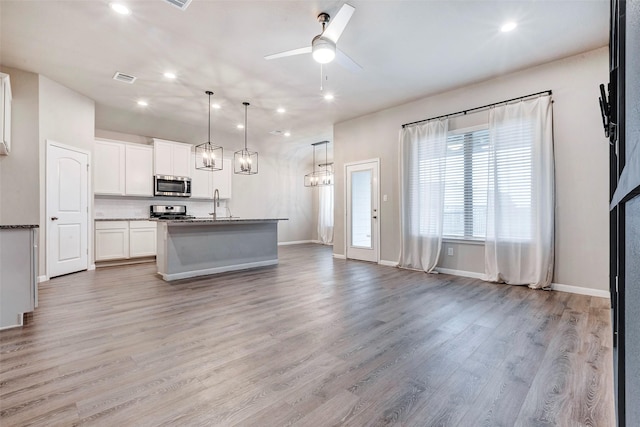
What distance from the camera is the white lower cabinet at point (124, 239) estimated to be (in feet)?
18.7

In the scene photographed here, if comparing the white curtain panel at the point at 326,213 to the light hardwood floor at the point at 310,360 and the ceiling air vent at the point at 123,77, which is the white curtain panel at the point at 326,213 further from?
the ceiling air vent at the point at 123,77

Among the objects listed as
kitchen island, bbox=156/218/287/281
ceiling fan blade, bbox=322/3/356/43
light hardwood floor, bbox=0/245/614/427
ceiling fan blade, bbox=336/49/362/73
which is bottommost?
light hardwood floor, bbox=0/245/614/427

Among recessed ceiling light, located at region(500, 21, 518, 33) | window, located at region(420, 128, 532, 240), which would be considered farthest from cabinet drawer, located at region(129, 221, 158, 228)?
recessed ceiling light, located at region(500, 21, 518, 33)

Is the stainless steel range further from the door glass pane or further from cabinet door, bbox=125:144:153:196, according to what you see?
the door glass pane

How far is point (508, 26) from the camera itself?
3252mm

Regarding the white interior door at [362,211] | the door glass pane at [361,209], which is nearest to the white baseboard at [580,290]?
the white interior door at [362,211]

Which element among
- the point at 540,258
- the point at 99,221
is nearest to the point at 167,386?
the point at 540,258

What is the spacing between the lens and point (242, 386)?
1802 millimetres

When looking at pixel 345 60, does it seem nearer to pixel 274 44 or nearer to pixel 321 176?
pixel 274 44

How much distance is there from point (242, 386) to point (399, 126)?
5149 mm

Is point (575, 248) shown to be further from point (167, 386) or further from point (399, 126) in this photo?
point (167, 386)

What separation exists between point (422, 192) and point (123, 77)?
202 inches

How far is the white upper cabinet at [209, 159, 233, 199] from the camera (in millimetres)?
7633

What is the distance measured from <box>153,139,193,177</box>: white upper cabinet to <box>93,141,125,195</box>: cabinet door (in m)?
0.64
